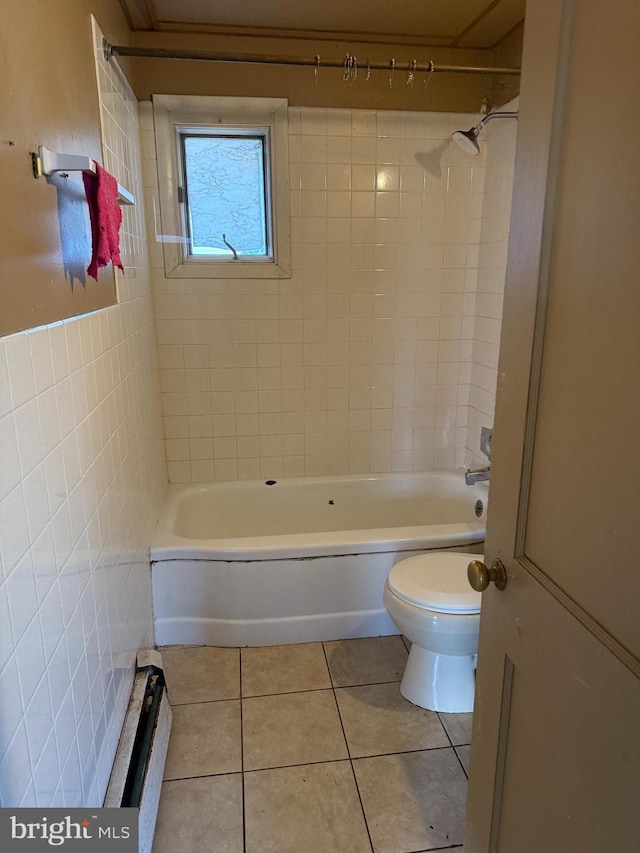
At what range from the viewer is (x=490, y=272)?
270 centimetres

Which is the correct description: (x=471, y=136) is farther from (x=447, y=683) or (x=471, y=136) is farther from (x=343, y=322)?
(x=447, y=683)

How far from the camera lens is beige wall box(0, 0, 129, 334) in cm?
90

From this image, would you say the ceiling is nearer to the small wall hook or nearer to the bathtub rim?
the small wall hook

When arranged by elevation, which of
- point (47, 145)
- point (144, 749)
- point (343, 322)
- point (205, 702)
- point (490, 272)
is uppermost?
point (47, 145)

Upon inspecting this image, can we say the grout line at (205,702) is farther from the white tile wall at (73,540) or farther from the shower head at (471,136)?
the shower head at (471,136)

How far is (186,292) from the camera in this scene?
2664mm

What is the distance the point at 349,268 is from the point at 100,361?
5.07ft

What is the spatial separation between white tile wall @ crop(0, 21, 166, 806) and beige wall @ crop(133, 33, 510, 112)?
40 cm

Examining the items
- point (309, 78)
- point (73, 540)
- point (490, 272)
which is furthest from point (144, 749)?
point (309, 78)

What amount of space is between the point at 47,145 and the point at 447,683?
1.93 meters

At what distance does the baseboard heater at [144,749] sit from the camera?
1386 mm

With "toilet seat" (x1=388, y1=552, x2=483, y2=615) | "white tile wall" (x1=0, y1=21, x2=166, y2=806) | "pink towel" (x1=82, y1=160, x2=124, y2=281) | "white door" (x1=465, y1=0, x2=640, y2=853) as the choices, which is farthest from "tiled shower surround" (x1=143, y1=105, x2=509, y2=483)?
"white door" (x1=465, y1=0, x2=640, y2=853)

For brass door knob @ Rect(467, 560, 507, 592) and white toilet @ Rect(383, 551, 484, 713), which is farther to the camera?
white toilet @ Rect(383, 551, 484, 713)

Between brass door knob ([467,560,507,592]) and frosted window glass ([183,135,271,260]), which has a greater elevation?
frosted window glass ([183,135,271,260])
